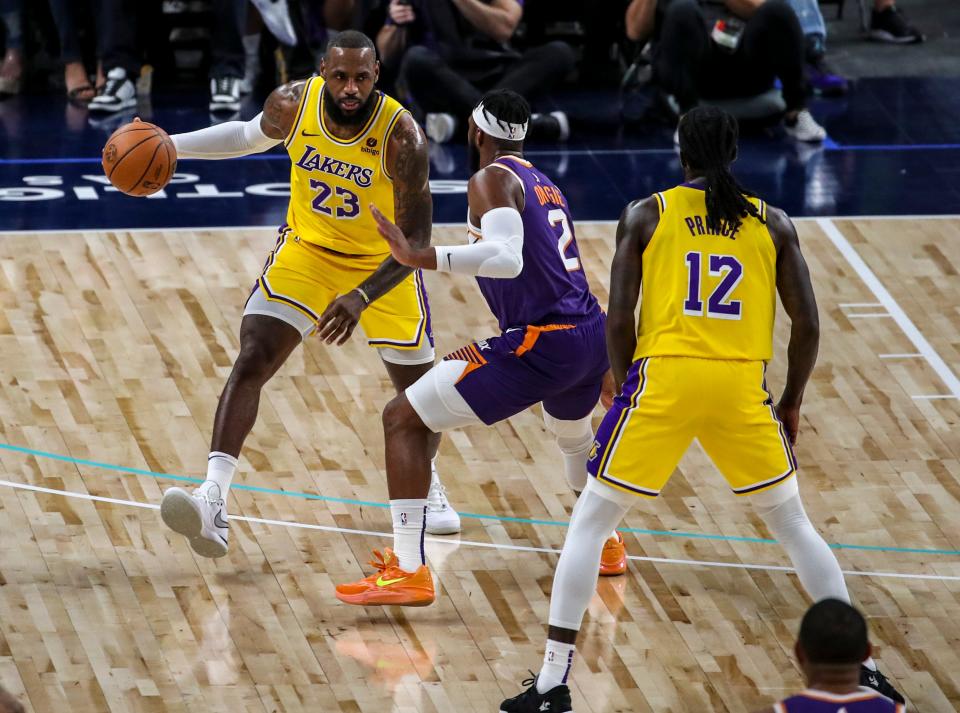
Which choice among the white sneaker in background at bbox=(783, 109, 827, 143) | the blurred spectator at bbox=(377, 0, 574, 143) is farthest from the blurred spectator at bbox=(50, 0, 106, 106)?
the white sneaker in background at bbox=(783, 109, 827, 143)

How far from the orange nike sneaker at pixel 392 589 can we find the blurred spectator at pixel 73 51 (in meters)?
6.54

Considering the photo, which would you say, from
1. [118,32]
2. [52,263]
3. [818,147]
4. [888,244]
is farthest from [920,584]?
[118,32]

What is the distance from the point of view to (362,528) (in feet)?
20.8

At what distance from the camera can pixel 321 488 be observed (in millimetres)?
6645

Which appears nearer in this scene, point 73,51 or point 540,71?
point 540,71

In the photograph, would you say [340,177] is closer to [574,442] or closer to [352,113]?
[352,113]

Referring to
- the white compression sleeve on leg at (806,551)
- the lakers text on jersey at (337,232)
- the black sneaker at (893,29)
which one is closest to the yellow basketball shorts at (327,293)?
the lakers text on jersey at (337,232)

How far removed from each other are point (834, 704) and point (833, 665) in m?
0.08

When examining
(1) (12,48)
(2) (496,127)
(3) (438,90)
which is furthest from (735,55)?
(2) (496,127)

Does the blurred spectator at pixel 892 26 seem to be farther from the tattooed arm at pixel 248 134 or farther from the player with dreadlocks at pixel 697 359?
the player with dreadlocks at pixel 697 359

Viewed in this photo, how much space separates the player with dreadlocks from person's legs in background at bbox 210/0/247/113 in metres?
6.75

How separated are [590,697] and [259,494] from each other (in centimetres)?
184

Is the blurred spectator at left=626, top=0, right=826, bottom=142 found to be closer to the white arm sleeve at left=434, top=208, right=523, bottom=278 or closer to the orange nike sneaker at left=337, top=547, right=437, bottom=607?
the white arm sleeve at left=434, top=208, right=523, bottom=278

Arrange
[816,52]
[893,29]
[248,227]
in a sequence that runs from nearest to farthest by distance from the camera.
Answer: [248,227] < [816,52] < [893,29]
